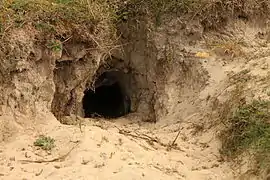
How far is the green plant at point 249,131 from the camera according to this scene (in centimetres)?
491

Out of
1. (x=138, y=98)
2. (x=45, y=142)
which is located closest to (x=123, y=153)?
(x=45, y=142)

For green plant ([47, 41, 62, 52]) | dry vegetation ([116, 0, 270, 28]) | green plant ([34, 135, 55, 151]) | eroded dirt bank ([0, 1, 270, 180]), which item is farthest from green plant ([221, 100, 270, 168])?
green plant ([47, 41, 62, 52])

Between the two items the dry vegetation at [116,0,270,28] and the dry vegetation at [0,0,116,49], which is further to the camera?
the dry vegetation at [116,0,270,28]

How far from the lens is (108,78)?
28.1 ft

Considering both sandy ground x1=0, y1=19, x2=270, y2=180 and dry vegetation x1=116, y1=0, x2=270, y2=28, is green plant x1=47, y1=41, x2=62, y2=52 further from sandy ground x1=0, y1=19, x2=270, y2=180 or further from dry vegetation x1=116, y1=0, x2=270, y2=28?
dry vegetation x1=116, y1=0, x2=270, y2=28

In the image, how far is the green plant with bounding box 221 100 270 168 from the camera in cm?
491

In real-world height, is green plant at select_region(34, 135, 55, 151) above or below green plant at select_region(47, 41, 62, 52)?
below

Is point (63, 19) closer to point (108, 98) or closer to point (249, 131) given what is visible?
point (249, 131)

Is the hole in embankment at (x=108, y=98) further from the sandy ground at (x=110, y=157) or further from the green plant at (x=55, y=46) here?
the sandy ground at (x=110, y=157)

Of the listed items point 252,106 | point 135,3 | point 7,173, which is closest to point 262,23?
point 135,3

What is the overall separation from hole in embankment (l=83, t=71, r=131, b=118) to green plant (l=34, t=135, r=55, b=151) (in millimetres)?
2890

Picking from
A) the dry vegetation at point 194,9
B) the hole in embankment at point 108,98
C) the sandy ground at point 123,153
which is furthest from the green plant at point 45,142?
the hole in embankment at point 108,98

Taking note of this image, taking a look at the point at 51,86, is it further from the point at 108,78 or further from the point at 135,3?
the point at 108,78

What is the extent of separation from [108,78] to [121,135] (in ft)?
10.9
